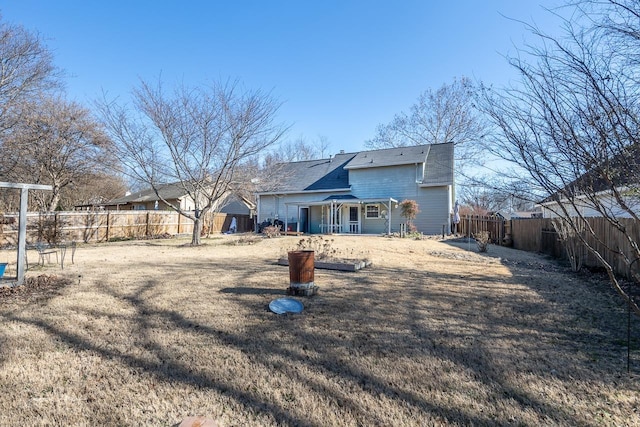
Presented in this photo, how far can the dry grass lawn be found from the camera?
2387mm

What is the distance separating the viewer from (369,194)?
22562 millimetres

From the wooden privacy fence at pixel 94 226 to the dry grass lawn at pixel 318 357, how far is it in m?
12.5

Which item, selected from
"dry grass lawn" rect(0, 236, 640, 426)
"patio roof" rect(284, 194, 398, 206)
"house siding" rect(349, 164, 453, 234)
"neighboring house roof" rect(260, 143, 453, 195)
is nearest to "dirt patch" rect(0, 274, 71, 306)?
"dry grass lawn" rect(0, 236, 640, 426)

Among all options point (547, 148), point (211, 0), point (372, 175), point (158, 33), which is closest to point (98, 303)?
point (547, 148)

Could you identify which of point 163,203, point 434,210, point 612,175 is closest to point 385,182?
point 434,210

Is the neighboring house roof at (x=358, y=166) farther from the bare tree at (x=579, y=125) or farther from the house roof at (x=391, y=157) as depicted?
the bare tree at (x=579, y=125)

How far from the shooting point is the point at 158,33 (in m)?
12.1

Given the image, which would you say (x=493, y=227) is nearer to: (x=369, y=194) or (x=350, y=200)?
(x=369, y=194)

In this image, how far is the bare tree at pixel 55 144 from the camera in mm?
15305

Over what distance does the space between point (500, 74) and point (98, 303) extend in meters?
6.31

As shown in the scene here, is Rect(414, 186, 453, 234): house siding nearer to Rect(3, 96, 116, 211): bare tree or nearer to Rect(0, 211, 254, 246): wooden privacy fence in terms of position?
Rect(0, 211, 254, 246): wooden privacy fence

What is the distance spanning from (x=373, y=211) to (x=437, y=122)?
42.1 feet

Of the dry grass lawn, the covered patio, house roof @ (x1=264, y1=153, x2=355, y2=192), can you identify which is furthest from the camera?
house roof @ (x1=264, y1=153, x2=355, y2=192)

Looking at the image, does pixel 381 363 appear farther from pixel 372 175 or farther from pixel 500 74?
pixel 372 175
